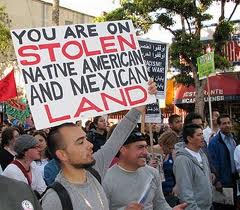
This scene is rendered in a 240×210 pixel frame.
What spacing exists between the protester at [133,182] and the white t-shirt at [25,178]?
4.90 ft

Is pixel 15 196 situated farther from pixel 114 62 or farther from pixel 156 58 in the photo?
pixel 156 58

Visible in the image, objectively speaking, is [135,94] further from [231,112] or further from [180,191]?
[231,112]

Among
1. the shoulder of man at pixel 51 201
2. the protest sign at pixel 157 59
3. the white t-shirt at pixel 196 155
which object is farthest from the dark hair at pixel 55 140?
the protest sign at pixel 157 59

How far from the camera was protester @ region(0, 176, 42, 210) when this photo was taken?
6.18ft

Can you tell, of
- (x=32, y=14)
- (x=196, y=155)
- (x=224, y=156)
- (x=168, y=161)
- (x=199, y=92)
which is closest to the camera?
(x=196, y=155)

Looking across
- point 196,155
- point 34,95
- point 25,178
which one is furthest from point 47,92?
point 196,155

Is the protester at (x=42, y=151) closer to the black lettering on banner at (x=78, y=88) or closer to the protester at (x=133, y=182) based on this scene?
the protester at (x=133, y=182)

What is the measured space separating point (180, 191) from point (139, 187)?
3.99 feet

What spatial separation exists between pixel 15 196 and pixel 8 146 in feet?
16.6

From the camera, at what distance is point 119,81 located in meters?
4.16

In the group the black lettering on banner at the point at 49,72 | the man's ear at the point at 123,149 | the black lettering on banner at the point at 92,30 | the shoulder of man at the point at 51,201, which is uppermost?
the black lettering on banner at the point at 92,30

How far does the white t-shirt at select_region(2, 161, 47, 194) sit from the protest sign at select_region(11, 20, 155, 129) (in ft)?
5.48

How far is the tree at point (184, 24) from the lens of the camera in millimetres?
17391

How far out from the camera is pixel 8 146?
684 cm
